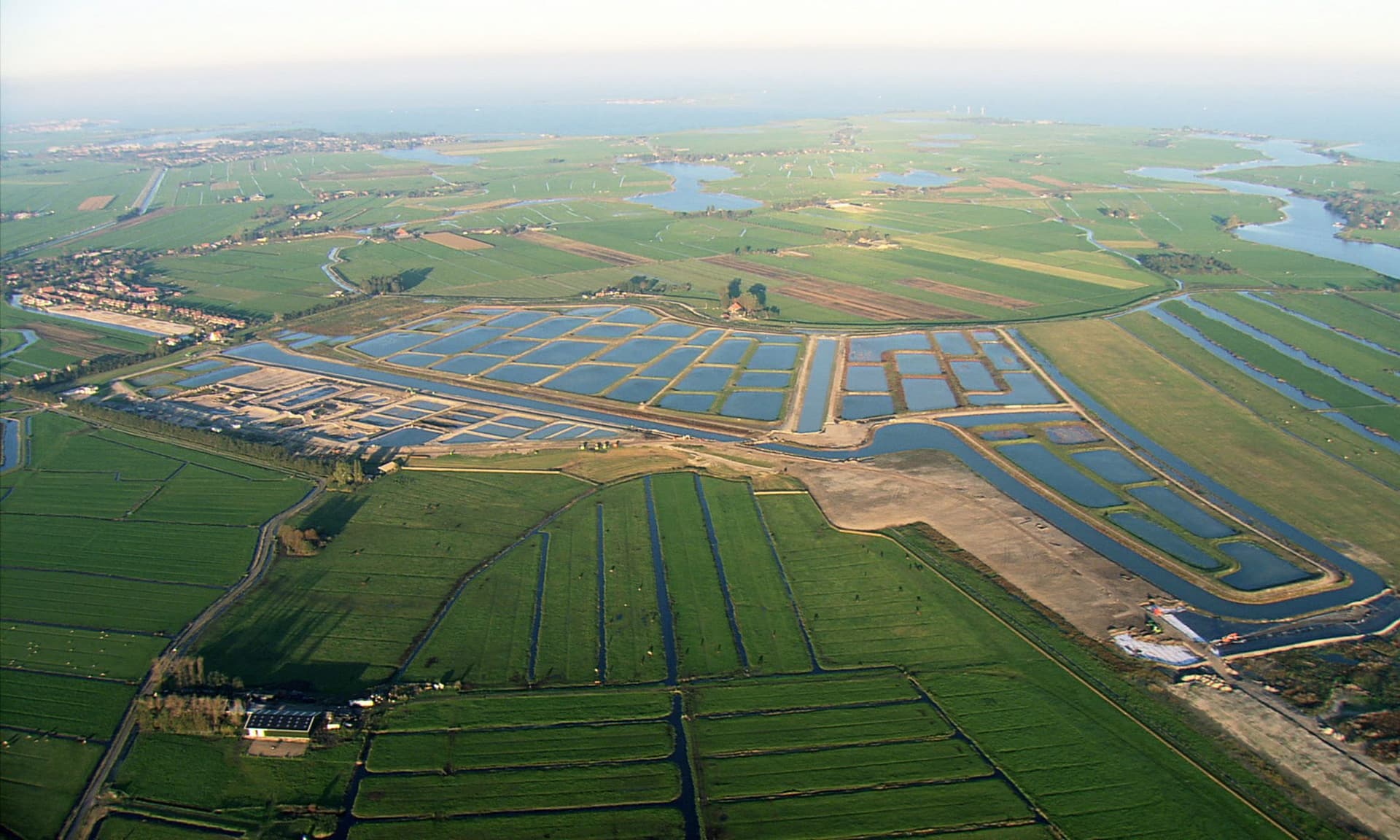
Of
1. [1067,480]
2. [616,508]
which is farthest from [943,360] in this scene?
[616,508]

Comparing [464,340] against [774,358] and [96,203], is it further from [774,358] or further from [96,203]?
[96,203]

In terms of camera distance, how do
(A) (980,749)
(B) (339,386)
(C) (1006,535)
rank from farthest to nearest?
1. (B) (339,386)
2. (C) (1006,535)
3. (A) (980,749)

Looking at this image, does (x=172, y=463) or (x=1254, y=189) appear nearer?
(x=172, y=463)

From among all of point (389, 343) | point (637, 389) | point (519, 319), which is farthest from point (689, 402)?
point (389, 343)

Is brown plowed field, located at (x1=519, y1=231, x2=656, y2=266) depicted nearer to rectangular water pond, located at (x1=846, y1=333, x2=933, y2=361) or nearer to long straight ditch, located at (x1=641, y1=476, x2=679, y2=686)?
rectangular water pond, located at (x1=846, y1=333, x2=933, y2=361)

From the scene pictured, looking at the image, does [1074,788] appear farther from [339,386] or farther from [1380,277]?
[1380,277]

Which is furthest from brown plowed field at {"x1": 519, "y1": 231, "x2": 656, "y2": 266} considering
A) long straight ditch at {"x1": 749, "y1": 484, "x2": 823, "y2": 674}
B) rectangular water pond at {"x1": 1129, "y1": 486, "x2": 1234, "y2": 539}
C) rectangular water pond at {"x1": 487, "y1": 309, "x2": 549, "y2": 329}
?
rectangular water pond at {"x1": 1129, "y1": 486, "x2": 1234, "y2": 539}
